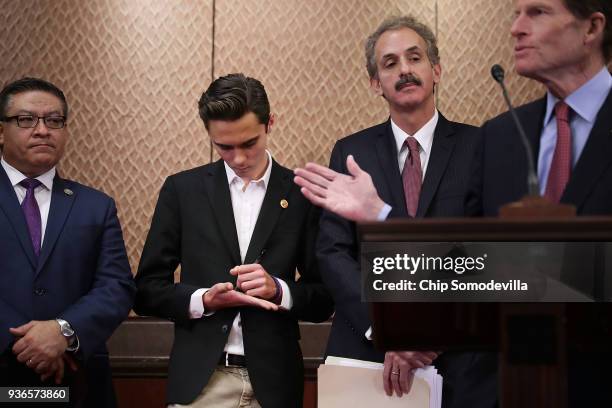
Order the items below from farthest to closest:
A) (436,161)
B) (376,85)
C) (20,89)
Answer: (20,89) < (376,85) < (436,161)

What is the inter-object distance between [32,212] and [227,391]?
2.87ft

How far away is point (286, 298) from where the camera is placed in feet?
8.66

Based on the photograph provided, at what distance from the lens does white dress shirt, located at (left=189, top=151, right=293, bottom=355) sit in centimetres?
264

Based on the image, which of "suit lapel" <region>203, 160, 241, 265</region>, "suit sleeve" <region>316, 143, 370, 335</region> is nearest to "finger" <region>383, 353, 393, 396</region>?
"suit sleeve" <region>316, 143, 370, 335</region>

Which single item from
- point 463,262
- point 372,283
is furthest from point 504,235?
point 372,283

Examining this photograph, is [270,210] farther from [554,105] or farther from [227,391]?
[554,105]

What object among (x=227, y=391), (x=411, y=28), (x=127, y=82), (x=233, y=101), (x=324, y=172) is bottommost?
(x=227, y=391)

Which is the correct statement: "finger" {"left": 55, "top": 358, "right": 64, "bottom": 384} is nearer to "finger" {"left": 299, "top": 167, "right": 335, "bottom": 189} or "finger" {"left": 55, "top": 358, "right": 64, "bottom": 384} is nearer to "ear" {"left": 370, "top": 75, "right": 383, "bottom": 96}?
"finger" {"left": 299, "top": 167, "right": 335, "bottom": 189}

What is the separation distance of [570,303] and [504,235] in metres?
0.16

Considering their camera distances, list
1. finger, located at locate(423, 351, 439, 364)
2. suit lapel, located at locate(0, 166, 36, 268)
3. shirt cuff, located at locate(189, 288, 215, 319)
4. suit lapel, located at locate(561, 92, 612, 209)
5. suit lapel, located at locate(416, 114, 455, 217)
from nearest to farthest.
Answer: suit lapel, located at locate(561, 92, 612, 209), finger, located at locate(423, 351, 439, 364), suit lapel, located at locate(416, 114, 455, 217), shirt cuff, located at locate(189, 288, 215, 319), suit lapel, located at locate(0, 166, 36, 268)

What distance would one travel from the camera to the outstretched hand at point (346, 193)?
2.26m

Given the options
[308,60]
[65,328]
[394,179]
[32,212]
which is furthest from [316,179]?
[308,60]

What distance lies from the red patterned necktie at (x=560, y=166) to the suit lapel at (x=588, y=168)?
38mm

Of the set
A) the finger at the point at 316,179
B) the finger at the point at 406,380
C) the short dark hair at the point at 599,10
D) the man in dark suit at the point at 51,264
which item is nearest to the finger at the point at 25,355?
the man in dark suit at the point at 51,264
